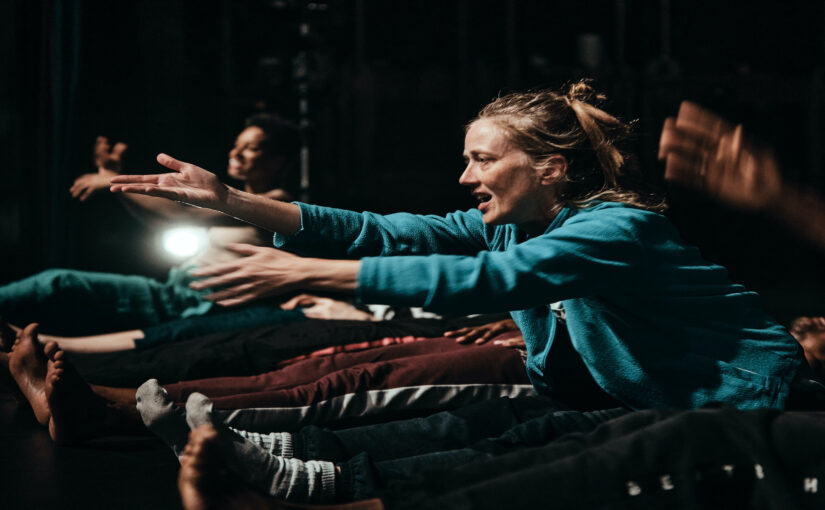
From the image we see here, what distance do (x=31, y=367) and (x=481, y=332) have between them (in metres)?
1.18

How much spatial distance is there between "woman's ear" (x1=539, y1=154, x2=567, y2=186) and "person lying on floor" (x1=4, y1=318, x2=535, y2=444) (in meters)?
0.62

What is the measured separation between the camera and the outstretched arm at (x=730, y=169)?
4.48 feet

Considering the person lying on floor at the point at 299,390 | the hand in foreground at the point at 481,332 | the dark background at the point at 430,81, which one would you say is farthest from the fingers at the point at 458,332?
the dark background at the point at 430,81

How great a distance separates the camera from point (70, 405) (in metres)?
1.75

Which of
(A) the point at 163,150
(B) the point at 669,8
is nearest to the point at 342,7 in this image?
(A) the point at 163,150

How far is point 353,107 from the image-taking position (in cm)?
543

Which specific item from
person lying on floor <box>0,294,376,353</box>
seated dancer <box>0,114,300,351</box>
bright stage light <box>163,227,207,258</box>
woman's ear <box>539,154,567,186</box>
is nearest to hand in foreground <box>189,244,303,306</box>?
woman's ear <box>539,154,567,186</box>

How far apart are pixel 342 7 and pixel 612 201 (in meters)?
4.27

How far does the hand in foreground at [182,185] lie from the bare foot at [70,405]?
20.7 inches

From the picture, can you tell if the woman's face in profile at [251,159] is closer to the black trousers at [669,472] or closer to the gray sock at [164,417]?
the gray sock at [164,417]

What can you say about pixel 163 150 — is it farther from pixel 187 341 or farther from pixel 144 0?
pixel 187 341

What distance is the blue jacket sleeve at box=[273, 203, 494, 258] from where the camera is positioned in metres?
1.49

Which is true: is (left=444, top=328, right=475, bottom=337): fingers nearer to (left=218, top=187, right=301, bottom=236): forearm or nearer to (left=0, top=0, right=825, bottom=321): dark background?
(left=218, top=187, right=301, bottom=236): forearm

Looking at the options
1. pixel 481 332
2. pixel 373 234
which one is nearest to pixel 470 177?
pixel 373 234
